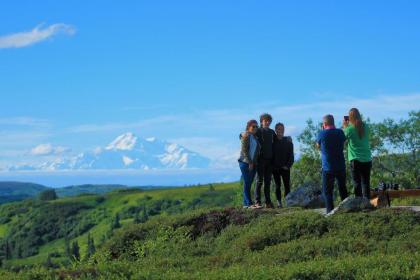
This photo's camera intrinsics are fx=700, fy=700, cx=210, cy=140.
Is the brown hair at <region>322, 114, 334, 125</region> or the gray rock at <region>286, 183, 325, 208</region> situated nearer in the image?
the brown hair at <region>322, 114, 334, 125</region>

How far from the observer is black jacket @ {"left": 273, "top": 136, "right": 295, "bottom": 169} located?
20.7m

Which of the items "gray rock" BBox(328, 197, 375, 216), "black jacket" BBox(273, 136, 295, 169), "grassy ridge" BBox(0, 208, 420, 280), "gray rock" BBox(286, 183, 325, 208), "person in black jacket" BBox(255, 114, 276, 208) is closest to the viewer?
"grassy ridge" BBox(0, 208, 420, 280)

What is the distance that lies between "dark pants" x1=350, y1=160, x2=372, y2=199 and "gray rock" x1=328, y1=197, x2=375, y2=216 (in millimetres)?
691

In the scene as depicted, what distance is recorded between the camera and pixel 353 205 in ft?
58.2

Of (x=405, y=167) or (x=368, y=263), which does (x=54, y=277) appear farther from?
(x=405, y=167)

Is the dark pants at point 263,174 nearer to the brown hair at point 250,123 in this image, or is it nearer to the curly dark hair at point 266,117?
the brown hair at point 250,123

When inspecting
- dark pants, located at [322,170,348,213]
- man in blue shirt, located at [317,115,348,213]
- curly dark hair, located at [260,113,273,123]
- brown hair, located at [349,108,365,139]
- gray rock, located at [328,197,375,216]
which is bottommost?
gray rock, located at [328,197,375,216]

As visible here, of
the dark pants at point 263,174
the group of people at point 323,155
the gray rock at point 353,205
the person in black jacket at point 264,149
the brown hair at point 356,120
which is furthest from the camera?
the dark pants at point 263,174

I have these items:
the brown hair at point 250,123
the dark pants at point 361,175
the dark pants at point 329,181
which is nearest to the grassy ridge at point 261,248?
the dark pants at point 329,181

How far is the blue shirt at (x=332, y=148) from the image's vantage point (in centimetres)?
1778

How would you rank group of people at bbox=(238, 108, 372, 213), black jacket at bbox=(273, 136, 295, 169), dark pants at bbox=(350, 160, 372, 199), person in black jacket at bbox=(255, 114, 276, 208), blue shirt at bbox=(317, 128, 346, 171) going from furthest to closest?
black jacket at bbox=(273, 136, 295, 169) < person in black jacket at bbox=(255, 114, 276, 208) < dark pants at bbox=(350, 160, 372, 199) < group of people at bbox=(238, 108, 372, 213) < blue shirt at bbox=(317, 128, 346, 171)

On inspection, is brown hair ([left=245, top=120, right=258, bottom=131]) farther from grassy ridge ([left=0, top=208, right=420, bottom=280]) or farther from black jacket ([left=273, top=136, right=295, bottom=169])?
grassy ridge ([left=0, top=208, right=420, bottom=280])

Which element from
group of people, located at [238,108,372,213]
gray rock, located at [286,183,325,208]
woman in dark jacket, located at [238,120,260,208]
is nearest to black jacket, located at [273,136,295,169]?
group of people, located at [238,108,372,213]

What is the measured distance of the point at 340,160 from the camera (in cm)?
1794
